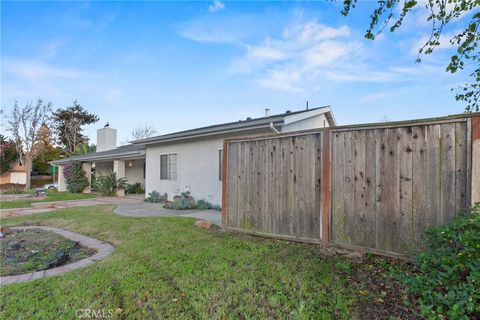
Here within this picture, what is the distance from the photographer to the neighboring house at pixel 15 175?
28.3 meters

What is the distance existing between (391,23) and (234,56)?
6.46m

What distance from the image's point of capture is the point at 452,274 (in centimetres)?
214

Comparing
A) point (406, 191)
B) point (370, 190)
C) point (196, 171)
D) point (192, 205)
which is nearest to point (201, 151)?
point (196, 171)

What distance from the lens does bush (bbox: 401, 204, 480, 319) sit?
75.0 inches

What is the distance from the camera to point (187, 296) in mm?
2631

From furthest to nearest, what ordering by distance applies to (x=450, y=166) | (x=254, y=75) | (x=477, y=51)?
1. (x=254, y=75)
2. (x=477, y=51)
3. (x=450, y=166)

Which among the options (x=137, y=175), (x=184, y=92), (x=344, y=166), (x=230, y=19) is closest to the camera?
(x=344, y=166)

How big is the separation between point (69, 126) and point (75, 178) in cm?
1594

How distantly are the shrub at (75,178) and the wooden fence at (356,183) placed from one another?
16805 mm

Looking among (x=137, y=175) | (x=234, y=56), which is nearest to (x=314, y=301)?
(x=234, y=56)

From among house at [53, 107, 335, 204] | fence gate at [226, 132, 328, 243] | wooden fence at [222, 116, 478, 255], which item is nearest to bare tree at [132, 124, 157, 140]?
house at [53, 107, 335, 204]

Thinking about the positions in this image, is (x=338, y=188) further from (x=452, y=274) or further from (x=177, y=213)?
(x=177, y=213)

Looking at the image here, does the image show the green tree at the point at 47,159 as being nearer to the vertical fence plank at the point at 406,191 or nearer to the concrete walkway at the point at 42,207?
the concrete walkway at the point at 42,207

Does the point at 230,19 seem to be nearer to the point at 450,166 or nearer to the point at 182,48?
the point at 182,48
